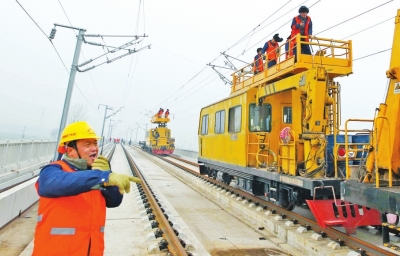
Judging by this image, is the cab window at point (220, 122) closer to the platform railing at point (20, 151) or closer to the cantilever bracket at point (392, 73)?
the cantilever bracket at point (392, 73)

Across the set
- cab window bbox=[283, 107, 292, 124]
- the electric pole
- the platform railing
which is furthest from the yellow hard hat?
the electric pole

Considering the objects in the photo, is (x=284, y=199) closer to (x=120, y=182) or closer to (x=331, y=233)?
(x=331, y=233)

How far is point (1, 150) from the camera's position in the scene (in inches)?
343

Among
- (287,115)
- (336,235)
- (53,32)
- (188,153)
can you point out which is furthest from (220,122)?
(188,153)

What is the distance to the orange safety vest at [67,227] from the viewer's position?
204cm

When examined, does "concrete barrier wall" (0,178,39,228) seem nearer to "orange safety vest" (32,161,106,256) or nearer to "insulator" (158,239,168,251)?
"insulator" (158,239,168,251)

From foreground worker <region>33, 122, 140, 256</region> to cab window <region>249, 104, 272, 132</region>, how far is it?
6801 millimetres

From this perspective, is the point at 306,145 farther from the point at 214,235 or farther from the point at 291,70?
the point at 214,235

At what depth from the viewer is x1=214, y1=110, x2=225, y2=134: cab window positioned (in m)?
10.7

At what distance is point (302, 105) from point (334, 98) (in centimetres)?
79

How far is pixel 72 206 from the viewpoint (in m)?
2.10

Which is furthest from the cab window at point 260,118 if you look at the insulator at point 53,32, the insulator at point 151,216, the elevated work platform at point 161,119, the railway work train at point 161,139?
the elevated work platform at point 161,119

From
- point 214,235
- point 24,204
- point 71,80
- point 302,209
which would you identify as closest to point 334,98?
point 302,209

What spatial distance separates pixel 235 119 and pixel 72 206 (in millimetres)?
7800
